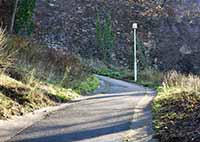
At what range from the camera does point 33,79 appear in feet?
51.6

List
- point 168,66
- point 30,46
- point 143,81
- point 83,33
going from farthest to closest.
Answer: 1. point 83,33
2. point 168,66
3. point 143,81
4. point 30,46

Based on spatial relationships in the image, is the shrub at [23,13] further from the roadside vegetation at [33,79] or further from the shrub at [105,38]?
the shrub at [105,38]

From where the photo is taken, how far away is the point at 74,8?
143ft

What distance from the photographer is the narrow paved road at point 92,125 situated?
935 cm

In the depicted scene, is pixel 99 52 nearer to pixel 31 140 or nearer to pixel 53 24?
pixel 53 24

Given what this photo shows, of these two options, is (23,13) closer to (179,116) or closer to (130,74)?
(130,74)

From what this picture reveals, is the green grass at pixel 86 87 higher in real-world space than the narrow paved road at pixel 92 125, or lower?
lower

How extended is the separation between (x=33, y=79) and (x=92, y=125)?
5.30m

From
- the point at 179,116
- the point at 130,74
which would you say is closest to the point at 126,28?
the point at 130,74

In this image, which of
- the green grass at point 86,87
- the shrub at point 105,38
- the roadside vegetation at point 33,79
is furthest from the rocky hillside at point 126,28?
the roadside vegetation at point 33,79

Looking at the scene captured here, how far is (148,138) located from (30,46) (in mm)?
12896

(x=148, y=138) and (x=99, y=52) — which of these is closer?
(x=148, y=138)

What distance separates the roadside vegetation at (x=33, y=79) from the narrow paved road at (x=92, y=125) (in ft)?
2.87

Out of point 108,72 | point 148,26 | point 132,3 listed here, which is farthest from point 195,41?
point 108,72
